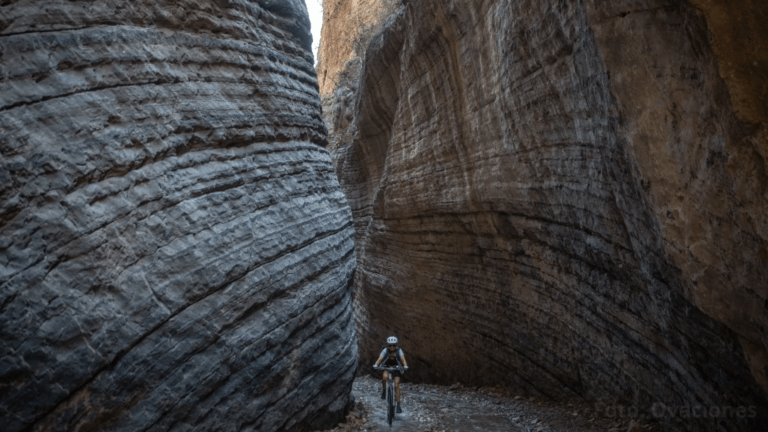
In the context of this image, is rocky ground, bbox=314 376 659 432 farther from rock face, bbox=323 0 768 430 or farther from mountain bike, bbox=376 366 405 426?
rock face, bbox=323 0 768 430

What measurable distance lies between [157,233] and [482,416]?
482cm

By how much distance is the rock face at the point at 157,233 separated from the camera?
3516mm

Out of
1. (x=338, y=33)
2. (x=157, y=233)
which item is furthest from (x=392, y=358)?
(x=338, y=33)

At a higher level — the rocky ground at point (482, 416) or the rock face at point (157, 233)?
the rock face at point (157, 233)

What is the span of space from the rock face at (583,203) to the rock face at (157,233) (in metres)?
2.86

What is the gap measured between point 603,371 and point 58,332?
17.7ft

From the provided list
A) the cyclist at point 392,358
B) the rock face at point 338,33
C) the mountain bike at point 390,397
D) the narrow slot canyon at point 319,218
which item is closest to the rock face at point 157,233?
the narrow slot canyon at point 319,218

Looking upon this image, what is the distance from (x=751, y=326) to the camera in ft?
11.5

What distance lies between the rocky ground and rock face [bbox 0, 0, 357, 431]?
0.80m

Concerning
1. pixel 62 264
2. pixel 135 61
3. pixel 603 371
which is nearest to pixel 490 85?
pixel 603 371

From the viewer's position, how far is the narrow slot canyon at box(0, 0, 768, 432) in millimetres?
3510

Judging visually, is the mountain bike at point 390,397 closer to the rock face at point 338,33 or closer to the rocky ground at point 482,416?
the rocky ground at point 482,416

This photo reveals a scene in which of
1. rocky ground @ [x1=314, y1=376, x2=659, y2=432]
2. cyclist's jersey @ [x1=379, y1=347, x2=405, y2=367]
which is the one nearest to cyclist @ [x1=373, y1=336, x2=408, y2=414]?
cyclist's jersey @ [x1=379, y1=347, x2=405, y2=367]

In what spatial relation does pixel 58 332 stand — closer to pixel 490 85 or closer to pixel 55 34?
pixel 55 34
